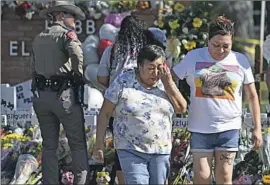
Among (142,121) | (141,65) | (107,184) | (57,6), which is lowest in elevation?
(107,184)

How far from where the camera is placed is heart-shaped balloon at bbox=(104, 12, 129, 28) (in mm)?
10039

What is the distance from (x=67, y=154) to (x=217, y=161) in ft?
6.26

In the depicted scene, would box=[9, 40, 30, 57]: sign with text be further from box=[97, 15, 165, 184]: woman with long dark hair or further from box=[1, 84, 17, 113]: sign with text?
box=[97, 15, 165, 184]: woman with long dark hair

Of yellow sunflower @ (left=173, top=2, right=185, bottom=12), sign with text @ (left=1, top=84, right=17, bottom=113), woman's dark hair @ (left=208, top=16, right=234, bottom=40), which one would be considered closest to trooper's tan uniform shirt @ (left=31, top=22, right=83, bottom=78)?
woman's dark hair @ (left=208, top=16, right=234, bottom=40)

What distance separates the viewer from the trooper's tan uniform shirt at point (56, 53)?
21.5ft

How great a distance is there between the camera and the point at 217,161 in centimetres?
586

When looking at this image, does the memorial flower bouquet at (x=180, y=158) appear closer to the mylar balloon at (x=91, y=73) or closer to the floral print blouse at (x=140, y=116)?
the floral print blouse at (x=140, y=116)

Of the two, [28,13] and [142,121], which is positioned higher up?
[28,13]

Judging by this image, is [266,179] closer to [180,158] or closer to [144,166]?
[180,158]

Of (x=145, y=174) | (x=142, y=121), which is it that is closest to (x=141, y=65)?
(x=142, y=121)

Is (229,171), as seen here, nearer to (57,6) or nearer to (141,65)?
(141,65)

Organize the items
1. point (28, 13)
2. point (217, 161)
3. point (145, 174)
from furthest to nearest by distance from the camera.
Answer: point (28, 13) < point (217, 161) < point (145, 174)

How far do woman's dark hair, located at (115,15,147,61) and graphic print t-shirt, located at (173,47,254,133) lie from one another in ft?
2.55

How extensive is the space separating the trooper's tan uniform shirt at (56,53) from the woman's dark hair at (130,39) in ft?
1.12
